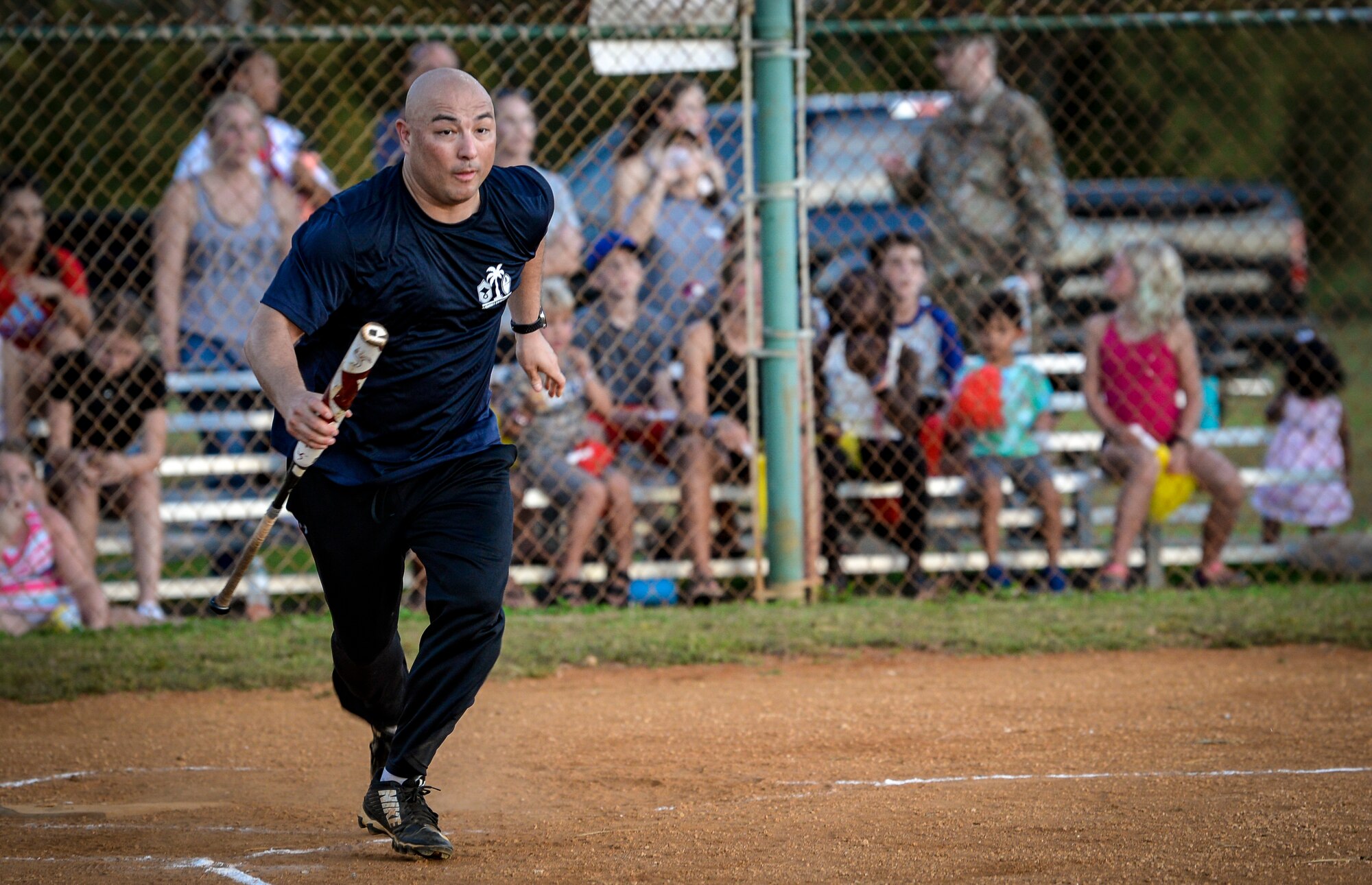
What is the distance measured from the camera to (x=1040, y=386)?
7652 mm

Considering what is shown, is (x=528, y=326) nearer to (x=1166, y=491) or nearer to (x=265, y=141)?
(x=265, y=141)

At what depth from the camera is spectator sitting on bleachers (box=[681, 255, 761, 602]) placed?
23.5ft

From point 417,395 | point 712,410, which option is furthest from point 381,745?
point 712,410

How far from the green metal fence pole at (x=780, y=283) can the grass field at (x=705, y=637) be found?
1.29 feet

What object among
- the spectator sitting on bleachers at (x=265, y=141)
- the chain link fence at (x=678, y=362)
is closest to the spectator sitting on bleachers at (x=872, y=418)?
the chain link fence at (x=678, y=362)

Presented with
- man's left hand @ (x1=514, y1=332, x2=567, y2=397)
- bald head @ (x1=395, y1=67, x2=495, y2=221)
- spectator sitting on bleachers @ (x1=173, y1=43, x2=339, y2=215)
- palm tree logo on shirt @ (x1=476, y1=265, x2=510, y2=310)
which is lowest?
man's left hand @ (x1=514, y1=332, x2=567, y2=397)

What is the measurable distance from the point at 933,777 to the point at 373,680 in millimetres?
1639

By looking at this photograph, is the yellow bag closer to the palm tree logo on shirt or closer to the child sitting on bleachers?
the child sitting on bleachers

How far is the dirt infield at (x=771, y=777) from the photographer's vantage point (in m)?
3.53

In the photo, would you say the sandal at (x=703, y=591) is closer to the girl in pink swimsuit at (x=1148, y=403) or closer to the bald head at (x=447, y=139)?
the girl in pink swimsuit at (x=1148, y=403)

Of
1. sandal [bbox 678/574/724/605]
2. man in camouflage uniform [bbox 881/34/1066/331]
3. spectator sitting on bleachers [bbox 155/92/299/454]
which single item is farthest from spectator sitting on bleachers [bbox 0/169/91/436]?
man in camouflage uniform [bbox 881/34/1066/331]

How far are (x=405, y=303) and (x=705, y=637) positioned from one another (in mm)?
3137

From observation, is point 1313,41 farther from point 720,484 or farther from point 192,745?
point 192,745

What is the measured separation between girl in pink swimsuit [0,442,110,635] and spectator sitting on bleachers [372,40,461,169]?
2.17m
